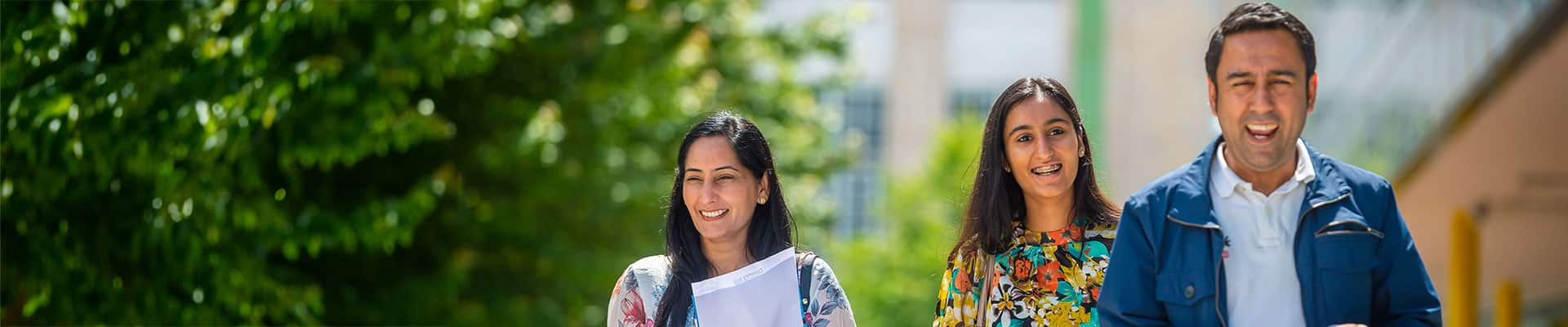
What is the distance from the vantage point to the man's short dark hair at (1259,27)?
3621 millimetres

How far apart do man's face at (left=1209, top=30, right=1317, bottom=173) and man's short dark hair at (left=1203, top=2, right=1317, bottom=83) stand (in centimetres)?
1

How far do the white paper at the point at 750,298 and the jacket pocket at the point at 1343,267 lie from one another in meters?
1.26

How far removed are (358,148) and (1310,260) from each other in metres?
5.95

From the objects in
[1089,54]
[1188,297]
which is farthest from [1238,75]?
[1089,54]

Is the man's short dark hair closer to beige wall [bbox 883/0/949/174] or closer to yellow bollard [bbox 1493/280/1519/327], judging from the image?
yellow bollard [bbox 1493/280/1519/327]

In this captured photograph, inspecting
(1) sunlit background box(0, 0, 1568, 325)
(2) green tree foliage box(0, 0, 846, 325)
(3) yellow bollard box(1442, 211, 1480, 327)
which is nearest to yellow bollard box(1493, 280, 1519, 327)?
(1) sunlit background box(0, 0, 1568, 325)

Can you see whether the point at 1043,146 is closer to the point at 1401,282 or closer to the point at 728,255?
the point at 728,255

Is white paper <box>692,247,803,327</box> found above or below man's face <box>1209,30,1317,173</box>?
below

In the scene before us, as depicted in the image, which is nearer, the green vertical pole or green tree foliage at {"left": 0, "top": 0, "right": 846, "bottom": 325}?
green tree foliage at {"left": 0, "top": 0, "right": 846, "bottom": 325}

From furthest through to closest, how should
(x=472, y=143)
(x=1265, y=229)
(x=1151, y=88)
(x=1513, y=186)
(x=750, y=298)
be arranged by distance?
(x=1151, y=88) → (x=1513, y=186) → (x=472, y=143) → (x=750, y=298) → (x=1265, y=229)

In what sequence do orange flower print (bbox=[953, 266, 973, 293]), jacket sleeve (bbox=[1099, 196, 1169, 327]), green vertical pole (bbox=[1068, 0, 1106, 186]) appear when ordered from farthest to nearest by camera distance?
green vertical pole (bbox=[1068, 0, 1106, 186]) < orange flower print (bbox=[953, 266, 973, 293]) < jacket sleeve (bbox=[1099, 196, 1169, 327])

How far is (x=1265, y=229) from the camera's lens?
11.9 ft

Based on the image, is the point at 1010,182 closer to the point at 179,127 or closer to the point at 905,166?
the point at 179,127

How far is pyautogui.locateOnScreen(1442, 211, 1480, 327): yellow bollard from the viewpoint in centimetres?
1044
